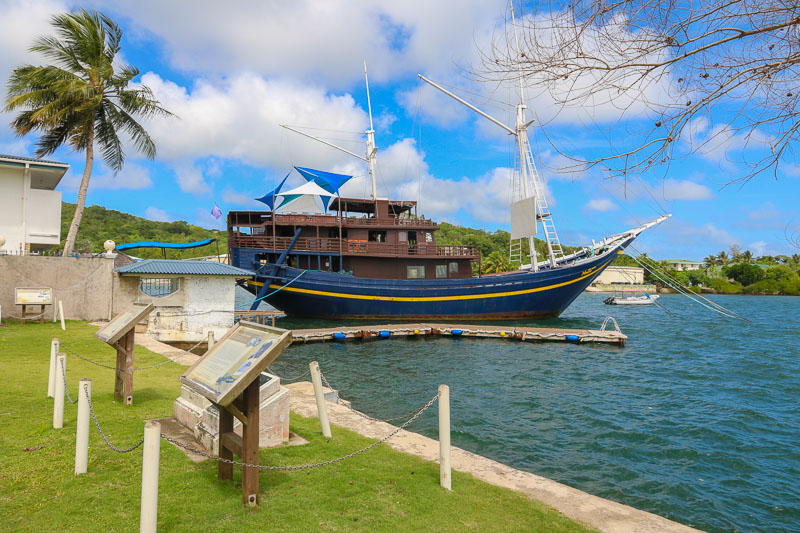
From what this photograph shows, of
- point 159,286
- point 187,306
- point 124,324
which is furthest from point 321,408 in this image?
point 159,286

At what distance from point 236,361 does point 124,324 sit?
3.55 m

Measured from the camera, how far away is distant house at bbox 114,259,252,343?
14.9 metres

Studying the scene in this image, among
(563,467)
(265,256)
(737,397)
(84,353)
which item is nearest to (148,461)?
(563,467)

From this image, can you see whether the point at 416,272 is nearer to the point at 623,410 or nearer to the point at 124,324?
the point at 623,410

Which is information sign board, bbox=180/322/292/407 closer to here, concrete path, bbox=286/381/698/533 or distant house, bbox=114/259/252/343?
concrete path, bbox=286/381/698/533

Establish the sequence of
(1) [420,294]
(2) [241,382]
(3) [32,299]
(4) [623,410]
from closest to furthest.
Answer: (2) [241,382] → (4) [623,410] → (3) [32,299] → (1) [420,294]

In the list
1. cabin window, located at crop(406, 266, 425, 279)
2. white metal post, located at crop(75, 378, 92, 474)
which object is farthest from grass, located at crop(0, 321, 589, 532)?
cabin window, located at crop(406, 266, 425, 279)

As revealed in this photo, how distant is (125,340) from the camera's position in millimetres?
6430

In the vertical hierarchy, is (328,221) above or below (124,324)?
above

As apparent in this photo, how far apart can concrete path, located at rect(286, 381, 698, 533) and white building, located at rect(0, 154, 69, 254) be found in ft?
58.2

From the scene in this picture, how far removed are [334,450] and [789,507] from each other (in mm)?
6219

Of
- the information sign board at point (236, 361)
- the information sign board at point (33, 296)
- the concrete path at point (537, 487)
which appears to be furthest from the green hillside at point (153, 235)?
the information sign board at point (236, 361)

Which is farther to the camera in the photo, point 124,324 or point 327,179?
point 327,179

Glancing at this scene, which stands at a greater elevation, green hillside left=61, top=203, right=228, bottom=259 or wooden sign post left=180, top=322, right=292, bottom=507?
green hillside left=61, top=203, right=228, bottom=259
